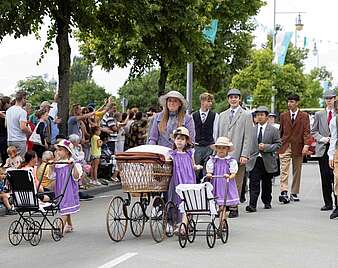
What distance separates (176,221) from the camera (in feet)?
36.7

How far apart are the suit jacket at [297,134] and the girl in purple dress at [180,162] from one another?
557 cm

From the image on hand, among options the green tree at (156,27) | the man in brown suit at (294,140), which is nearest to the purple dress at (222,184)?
the man in brown suit at (294,140)

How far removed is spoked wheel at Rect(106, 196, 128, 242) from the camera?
35.9ft

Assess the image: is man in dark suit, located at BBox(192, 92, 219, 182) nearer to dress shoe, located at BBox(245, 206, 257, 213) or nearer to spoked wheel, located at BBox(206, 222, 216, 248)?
dress shoe, located at BBox(245, 206, 257, 213)

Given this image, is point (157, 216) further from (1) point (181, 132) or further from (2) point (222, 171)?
(2) point (222, 171)

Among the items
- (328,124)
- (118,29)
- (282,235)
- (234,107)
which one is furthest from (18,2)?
(282,235)

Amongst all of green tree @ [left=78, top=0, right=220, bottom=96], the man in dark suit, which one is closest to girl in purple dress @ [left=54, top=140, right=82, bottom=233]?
the man in dark suit

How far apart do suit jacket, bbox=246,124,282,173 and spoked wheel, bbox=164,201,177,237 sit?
4149mm

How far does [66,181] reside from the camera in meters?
11.6

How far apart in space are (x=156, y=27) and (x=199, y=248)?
11306 millimetres

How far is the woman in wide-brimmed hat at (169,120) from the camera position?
1142 cm

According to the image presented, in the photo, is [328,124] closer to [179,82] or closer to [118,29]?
[118,29]

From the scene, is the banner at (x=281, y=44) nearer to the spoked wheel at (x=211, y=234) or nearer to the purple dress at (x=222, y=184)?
the purple dress at (x=222, y=184)

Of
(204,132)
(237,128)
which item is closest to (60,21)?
(204,132)
